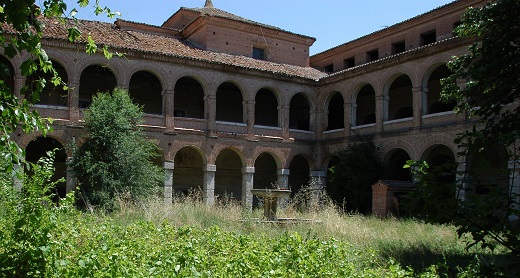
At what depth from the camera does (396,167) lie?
23.6 m

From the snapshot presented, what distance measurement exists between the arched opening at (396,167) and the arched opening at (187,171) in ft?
30.7

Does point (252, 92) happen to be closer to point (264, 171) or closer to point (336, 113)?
point (264, 171)

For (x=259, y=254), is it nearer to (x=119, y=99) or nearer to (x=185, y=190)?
(x=119, y=99)

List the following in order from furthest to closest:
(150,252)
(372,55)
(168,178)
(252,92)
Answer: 1. (372,55)
2. (252,92)
3. (168,178)
4. (150,252)

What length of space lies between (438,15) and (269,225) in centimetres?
1567

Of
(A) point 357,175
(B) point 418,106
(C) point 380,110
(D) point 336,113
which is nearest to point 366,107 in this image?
(D) point 336,113

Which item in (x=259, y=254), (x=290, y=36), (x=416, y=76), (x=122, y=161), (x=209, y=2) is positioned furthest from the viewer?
(x=209, y=2)

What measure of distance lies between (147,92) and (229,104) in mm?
4626

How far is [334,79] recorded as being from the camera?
25.2 meters

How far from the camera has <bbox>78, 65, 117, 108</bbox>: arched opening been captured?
23297 mm

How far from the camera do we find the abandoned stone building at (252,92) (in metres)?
20.5

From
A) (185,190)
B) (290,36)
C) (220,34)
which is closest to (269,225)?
(185,190)

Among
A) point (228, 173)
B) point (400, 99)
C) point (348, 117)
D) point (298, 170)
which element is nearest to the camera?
point (348, 117)

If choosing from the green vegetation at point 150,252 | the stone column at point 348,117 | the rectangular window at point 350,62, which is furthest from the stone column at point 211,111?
the green vegetation at point 150,252
